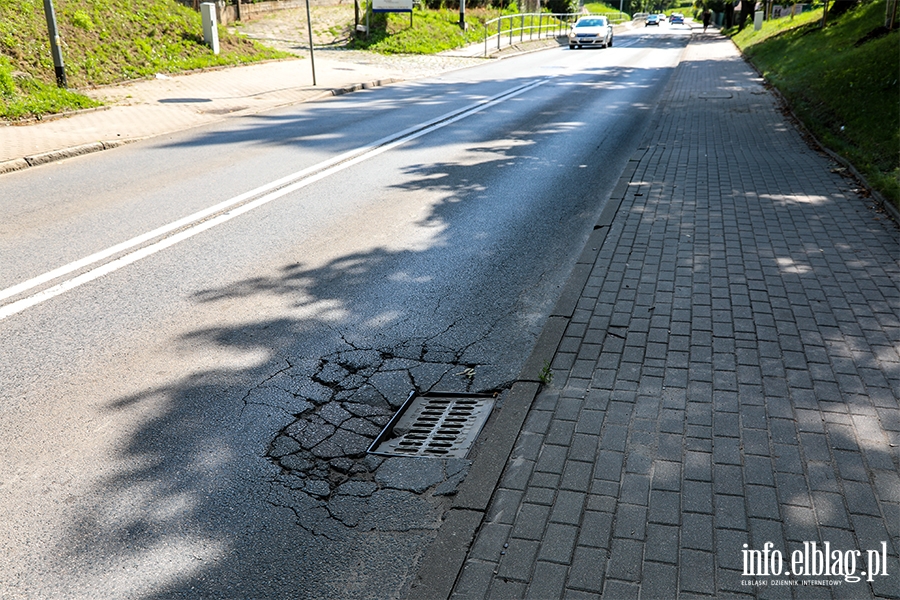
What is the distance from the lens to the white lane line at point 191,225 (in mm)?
5762

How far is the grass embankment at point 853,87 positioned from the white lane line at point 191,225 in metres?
7.07

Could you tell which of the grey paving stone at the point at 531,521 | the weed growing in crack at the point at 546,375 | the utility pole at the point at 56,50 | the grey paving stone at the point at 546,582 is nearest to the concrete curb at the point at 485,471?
the weed growing in crack at the point at 546,375

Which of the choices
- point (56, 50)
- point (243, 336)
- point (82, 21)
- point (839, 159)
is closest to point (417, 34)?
point (82, 21)

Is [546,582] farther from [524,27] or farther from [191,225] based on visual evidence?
[524,27]

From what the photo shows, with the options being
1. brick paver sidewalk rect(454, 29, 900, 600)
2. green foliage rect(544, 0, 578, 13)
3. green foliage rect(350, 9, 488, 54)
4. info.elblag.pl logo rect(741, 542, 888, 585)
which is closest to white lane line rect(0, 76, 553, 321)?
brick paver sidewalk rect(454, 29, 900, 600)

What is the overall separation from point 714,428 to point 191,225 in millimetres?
5775

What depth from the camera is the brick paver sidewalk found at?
2.92m

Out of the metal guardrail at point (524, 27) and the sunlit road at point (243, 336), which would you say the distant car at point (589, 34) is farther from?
the sunlit road at point (243, 336)

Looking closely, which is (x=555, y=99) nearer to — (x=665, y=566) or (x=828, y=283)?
(x=828, y=283)

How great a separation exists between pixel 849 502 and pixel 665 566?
3.30 feet

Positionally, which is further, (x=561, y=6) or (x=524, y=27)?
(x=561, y=6)

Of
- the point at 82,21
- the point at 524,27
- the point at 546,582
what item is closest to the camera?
the point at 546,582

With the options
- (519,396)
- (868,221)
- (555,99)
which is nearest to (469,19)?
(555,99)

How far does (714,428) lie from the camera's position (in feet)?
12.6
